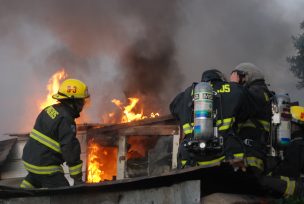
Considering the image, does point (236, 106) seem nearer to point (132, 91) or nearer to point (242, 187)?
point (242, 187)

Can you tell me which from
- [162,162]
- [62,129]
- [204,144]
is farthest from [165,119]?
[204,144]

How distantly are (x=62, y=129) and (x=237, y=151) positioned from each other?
6.09 feet

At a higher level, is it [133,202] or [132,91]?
[132,91]

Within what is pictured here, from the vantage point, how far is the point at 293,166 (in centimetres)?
506

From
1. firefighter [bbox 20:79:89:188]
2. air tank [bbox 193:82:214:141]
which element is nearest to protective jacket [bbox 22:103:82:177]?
firefighter [bbox 20:79:89:188]

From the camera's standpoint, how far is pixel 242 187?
3695 millimetres

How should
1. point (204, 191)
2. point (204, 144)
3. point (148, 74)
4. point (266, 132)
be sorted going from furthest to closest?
1. point (148, 74)
2. point (266, 132)
3. point (204, 144)
4. point (204, 191)

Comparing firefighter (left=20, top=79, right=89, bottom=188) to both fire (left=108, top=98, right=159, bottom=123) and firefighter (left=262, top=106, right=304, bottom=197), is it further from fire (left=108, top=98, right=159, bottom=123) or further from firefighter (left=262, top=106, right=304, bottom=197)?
fire (left=108, top=98, right=159, bottom=123)

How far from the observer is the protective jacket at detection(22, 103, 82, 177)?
4.61 m

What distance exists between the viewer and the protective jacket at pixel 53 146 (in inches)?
181

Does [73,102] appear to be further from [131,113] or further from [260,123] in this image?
[131,113]

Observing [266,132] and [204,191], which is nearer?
[204,191]

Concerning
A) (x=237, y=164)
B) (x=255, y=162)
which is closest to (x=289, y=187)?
(x=255, y=162)

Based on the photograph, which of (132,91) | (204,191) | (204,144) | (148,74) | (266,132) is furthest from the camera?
(148,74)
